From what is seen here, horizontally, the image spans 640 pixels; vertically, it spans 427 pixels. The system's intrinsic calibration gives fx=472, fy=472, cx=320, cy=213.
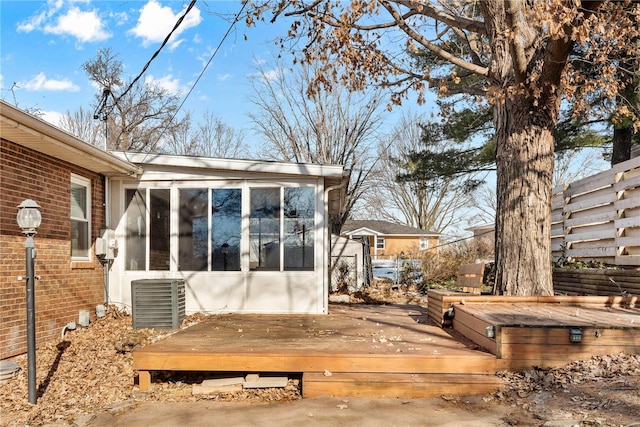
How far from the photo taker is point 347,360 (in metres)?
4.46

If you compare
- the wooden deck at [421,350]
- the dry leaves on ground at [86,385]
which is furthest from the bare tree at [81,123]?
the wooden deck at [421,350]

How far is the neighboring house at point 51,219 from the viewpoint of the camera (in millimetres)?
5309

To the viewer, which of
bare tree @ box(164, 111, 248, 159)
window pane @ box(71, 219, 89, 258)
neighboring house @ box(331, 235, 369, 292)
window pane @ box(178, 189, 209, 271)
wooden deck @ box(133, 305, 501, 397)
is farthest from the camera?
bare tree @ box(164, 111, 248, 159)

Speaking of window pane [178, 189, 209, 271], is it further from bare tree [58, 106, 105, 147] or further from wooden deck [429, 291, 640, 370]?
bare tree [58, 106, 105, 147]

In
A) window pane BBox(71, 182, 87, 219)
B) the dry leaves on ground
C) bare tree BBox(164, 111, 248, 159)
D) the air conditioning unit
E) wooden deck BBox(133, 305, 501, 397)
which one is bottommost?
the dry leaves on ground

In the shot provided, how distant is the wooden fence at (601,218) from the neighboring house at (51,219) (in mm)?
7108

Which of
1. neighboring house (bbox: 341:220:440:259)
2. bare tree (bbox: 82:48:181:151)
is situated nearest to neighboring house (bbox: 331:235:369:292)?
bare tree (bbox: 82:48:181:151)

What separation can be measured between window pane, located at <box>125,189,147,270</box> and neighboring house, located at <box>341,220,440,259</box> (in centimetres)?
2379

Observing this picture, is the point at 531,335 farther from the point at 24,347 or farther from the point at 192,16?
the point at 192,16

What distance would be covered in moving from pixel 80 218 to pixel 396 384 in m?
5.34

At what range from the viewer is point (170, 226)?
25.7 ft

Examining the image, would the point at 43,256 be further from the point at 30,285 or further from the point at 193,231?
the point at 193,231

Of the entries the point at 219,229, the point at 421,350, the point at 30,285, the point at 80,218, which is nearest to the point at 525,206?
the point at 421,350

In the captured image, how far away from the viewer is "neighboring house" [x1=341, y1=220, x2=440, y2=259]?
3222 cm
